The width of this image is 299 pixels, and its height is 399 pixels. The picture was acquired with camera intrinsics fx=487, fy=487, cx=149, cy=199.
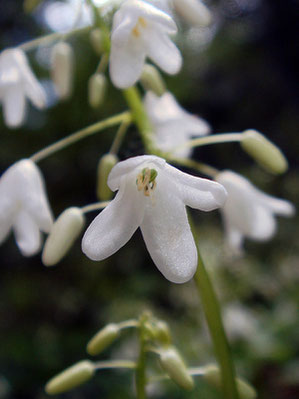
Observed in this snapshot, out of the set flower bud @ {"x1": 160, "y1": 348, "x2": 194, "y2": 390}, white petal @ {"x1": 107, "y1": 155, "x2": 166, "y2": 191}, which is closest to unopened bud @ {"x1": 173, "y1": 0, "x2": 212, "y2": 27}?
white petal @ {"x1": 107, "y1": 155, "x2": 166, "y2": 191}

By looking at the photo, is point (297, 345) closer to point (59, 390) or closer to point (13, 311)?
point (59, 390)

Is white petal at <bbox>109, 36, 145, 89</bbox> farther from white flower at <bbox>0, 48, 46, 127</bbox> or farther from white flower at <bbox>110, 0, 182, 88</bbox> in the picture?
A: white flower at <bbox>0, 48, 46, 127</bbox>

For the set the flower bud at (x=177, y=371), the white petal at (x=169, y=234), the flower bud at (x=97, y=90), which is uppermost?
the flower bud at (x=97, y=90)

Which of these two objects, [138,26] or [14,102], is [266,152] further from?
[14,102]

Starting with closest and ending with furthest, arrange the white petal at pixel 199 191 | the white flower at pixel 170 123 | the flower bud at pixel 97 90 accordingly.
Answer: the white petal at pixel 199 191 < the flower bud at pixel 97 90 < the white flower at pixel 170 123

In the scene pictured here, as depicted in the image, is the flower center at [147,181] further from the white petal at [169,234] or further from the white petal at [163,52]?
the white petal at [163,52]

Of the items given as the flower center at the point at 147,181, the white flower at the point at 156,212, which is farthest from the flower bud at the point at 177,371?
the flower center at the point at 147,181
